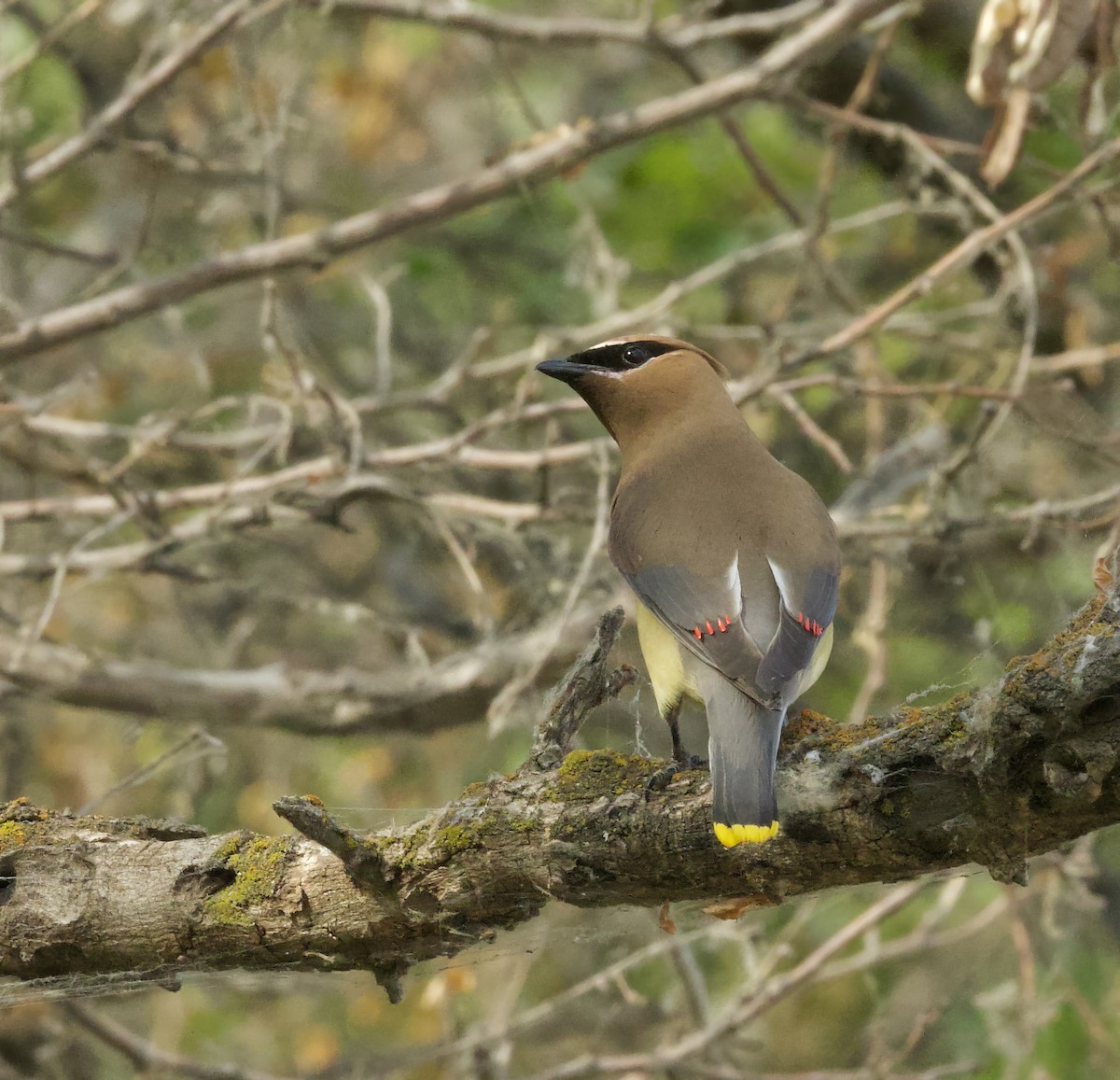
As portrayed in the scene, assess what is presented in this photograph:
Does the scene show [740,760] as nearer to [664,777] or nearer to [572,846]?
[664,777]

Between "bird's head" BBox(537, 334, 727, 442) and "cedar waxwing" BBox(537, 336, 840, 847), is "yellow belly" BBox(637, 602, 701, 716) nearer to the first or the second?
"cedar waxwing" BBox(537, 336, 840, 847)

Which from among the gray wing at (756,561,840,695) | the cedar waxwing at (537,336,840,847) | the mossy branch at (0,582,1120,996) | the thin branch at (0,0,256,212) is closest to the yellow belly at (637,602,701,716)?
the cedar waxwing at (537,336,840,847)

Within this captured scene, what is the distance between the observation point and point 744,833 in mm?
2223

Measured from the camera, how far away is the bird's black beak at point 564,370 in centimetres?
405

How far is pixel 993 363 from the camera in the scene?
6.23 m

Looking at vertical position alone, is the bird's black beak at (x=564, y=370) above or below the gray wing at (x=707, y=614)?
above

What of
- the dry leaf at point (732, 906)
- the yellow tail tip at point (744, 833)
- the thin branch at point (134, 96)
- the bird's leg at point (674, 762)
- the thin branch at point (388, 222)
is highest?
the thin branch at point (134, 96)

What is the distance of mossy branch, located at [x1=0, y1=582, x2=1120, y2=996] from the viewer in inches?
78.2

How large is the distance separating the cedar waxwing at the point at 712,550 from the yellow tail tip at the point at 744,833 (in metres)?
0.08

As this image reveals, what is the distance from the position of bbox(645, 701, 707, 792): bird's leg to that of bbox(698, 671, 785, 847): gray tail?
0.08 m

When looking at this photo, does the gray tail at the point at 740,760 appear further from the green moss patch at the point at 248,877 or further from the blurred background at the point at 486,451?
the green moss patch at the point at 248,877

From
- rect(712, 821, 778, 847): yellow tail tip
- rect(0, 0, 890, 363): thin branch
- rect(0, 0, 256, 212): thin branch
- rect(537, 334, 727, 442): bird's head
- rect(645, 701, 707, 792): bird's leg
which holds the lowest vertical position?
rect(645, 701, 707, 792): bird's leg

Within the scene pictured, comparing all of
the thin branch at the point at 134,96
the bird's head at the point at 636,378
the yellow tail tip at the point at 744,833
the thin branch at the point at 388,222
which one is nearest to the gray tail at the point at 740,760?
the yellow tail tip at the point at 744,833

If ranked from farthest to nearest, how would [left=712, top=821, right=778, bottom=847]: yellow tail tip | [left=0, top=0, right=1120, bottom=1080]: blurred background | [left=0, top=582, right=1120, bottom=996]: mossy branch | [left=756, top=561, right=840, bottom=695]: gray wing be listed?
[left=0, top=0, right=1120, bottom=1080]: blurred background, [left=756, top=561, right=840, bottom=695]: gray wing, [left=712, top=821, right=778, bottom=847]: yellow tail tip, [left=0, top=582, right=1120, bottom=996]: mossy branch
